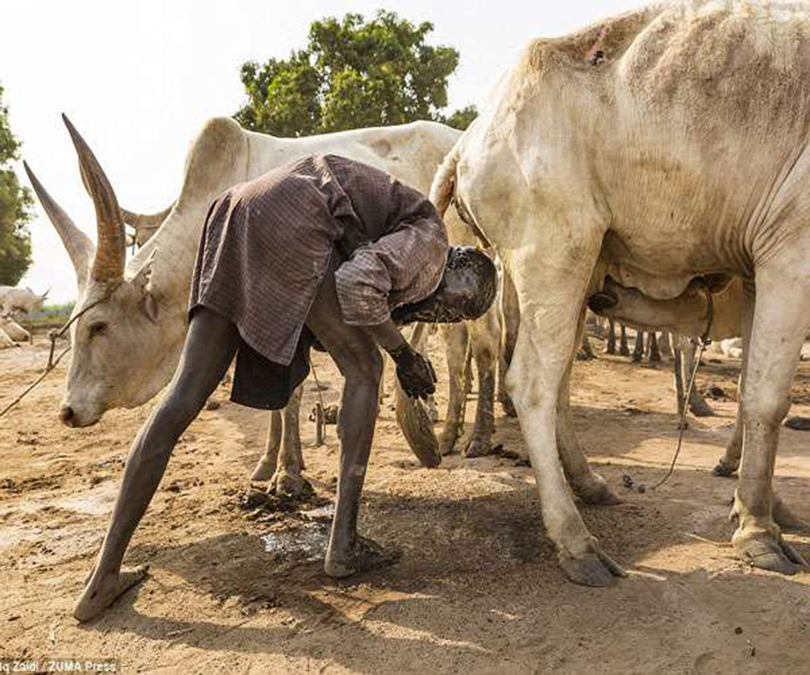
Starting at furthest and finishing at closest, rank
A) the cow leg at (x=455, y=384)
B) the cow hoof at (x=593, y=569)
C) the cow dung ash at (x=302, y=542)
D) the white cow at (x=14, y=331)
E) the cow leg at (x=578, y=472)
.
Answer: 1. the white cow at (x=14, y=331)
2. the cow leg at (x=455, y=384)
3. the cow leg at (x=578, y=472)
4. the cow dung ash at (x=302, y=542)
5. the cow hoof at (x=593, y=569)

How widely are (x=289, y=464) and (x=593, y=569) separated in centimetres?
216

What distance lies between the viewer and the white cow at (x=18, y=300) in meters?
20.9

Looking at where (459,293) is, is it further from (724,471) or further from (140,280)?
(724,471)

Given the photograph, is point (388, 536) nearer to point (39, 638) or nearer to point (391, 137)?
point (39, 638)

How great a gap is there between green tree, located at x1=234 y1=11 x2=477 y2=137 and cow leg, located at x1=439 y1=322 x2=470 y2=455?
1298 cm

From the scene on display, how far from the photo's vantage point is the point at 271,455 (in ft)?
16.7

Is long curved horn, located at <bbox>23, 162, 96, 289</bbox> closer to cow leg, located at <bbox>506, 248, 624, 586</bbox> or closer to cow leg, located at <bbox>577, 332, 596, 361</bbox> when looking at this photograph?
cow leg, located at <bbox>506, 248, 624, 586</bbox>

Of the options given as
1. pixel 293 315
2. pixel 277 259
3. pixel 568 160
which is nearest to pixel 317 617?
pixel 293 315

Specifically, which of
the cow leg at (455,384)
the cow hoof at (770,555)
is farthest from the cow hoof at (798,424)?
the cow hoof at (770,555)

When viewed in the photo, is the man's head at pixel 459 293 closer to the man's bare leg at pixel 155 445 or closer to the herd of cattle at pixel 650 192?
the herd of cattle at pixel 650 192

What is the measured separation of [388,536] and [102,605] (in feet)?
4.33

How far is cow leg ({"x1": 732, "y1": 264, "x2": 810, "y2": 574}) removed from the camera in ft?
10.3

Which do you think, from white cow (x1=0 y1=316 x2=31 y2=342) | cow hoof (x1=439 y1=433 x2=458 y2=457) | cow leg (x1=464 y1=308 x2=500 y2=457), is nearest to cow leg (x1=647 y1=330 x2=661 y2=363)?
cow leg (x1=464 y1=308 x2=500 y2=457)

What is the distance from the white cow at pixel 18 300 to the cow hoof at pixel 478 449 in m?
18.6
